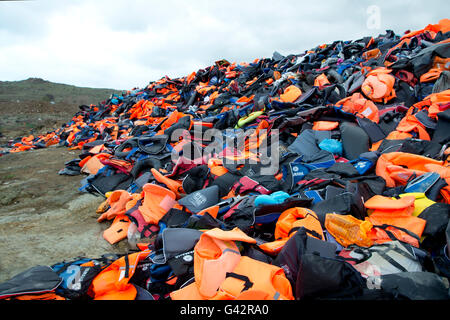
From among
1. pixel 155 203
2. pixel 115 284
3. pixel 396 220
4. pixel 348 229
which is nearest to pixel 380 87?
pixel 396 220

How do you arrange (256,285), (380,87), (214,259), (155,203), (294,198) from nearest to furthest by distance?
(256,285), (214,259), (294,198), (155,203), (380,87)

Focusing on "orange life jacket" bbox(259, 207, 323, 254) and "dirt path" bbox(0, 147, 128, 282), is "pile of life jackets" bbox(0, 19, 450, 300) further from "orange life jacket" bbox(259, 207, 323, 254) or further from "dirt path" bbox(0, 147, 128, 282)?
"dirt path" bbox(0, 147, 128, 282)

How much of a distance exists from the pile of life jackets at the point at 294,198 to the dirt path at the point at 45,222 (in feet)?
0.86

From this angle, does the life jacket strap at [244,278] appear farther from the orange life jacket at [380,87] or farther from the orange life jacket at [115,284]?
the orange life jacket at [380,87]

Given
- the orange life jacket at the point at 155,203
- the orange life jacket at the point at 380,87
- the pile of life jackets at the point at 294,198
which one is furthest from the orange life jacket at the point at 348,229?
the orange life jacket at the point at 380,87

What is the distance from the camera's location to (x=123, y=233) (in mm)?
3207

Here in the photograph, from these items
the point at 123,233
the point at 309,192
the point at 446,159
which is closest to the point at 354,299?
the point at 309,192

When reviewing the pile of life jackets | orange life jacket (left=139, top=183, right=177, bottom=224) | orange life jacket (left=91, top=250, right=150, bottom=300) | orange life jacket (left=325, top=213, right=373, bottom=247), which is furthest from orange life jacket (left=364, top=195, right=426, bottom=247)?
orange life jacket (left=139, top=183, right=177, bottom=224)

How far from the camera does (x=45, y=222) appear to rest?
361 cm

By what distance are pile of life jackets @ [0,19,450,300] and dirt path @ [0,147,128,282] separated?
0.86 feet

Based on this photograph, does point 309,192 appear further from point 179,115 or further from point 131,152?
point 179,115

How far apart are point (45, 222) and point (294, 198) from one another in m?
3.68

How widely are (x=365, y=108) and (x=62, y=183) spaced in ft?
21.6

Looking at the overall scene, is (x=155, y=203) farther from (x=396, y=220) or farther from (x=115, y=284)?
(x=396, y=220)
